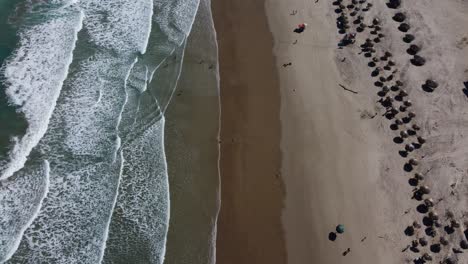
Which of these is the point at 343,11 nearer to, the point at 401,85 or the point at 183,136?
the point at 401,85

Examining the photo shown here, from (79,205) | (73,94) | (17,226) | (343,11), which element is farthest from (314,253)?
(343,11)

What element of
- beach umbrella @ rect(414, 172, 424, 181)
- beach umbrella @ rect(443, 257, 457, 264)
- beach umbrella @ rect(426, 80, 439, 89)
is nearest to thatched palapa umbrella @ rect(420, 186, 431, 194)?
beach umbrella @ rect(414, 172, 424, 181)

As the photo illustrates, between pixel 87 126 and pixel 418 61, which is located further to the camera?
pixel 418 61

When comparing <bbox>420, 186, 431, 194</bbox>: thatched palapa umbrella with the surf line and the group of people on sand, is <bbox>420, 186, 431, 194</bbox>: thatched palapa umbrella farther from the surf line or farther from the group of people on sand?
the surf line

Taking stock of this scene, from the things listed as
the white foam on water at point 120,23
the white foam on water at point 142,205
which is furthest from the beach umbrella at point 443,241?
the white foam on water at point 120,23

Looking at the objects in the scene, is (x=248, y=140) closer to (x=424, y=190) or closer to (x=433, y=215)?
(x=424, y=190)

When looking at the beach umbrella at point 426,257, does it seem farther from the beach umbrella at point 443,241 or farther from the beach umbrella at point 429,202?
the beach umbrella at point 429,202

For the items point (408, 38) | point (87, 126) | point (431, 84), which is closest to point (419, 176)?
point (431, 84)
